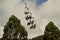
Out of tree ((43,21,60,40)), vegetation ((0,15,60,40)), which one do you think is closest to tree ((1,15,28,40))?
vegetation ((0,15,60,40))

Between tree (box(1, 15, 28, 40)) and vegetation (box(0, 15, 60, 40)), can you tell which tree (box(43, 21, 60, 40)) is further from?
tree (box(1, 15, 28, 40))

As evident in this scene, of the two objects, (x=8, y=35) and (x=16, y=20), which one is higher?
(x=16, y=20)

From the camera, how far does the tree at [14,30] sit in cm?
3528

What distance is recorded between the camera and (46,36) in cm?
3831

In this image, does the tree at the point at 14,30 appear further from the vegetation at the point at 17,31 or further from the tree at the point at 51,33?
the tree at the point at 51,33

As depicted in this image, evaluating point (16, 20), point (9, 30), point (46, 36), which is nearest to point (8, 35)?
point (9, 30)

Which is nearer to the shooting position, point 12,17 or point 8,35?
point 8,35

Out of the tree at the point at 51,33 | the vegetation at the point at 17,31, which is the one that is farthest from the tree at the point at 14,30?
the tree at the point at 51,33

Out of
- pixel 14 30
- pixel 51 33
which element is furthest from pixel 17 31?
pixel 51 33

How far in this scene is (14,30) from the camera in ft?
117

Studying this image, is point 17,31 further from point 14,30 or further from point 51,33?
point 51,33

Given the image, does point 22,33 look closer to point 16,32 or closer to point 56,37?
point 16,32

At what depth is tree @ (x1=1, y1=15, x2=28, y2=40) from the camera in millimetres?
35278

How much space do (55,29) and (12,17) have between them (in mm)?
8668
